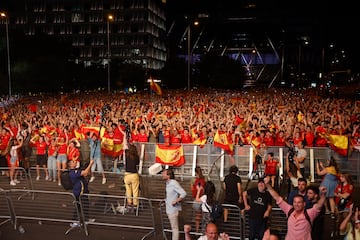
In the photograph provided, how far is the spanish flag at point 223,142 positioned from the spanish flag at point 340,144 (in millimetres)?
2702

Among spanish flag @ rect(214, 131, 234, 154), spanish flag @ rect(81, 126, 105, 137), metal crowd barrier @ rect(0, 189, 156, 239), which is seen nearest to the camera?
metal crowd barrier @ rect(0, 189, 156, 239)

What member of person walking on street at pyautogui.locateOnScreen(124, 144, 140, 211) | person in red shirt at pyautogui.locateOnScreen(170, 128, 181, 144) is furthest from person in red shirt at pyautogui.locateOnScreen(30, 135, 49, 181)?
person walking on street at pyautogui.locateOnScreen(124, 144, 140, 211)

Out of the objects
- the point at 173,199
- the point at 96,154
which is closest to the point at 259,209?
the point at 173,199

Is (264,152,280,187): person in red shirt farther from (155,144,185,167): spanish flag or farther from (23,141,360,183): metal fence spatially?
(155,144,185,167): spanish flag

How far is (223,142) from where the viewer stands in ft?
42.1

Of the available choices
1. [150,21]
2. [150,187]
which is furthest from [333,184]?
[150,21]

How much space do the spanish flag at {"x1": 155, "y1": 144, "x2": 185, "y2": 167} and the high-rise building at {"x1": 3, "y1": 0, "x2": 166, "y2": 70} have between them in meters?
107

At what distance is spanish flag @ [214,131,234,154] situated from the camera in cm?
1281

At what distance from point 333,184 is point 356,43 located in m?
71.0

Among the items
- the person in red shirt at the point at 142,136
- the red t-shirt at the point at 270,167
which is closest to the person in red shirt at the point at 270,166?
the red t-shirt at the point at 270,167

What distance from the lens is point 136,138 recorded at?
14289 millimetres

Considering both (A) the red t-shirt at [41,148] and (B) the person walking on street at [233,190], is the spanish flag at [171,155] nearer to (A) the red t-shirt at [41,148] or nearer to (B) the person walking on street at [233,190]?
(A) the red t-shirt at [41,148]

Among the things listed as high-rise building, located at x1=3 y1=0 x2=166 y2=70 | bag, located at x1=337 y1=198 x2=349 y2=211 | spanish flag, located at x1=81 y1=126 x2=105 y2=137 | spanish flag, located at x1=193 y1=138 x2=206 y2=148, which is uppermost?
high-rise building, located at x1=3 y1=0 x2=166 y2=70

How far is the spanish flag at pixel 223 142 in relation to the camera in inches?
504
